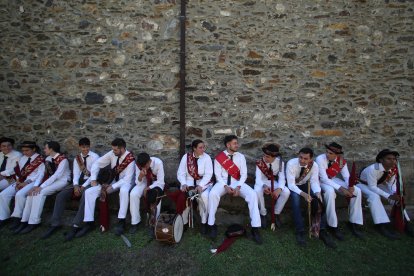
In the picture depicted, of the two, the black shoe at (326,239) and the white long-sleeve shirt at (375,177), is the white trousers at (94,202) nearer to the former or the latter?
the black shoe at (326,239)

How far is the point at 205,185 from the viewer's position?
187 inches

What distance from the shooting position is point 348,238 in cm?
423

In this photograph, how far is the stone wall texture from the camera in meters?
5.25

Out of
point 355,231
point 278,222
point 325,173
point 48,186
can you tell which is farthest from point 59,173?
point 355,231

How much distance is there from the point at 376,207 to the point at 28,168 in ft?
19.9

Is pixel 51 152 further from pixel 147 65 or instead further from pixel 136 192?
pixel 147 65

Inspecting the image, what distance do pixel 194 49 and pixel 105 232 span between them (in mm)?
3654

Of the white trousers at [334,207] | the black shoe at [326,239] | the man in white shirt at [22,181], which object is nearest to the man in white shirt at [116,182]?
the man in white shirt at [22,181]

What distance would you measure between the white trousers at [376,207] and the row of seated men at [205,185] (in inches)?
0.6

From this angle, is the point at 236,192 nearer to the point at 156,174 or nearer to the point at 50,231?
the point at 156,174

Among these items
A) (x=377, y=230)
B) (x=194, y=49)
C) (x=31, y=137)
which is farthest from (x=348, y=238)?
(x=31, y=137)

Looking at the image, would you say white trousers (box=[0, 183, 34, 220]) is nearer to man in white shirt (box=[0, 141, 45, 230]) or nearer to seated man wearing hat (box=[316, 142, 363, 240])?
man in white shirt (box=[0, 141, 45, 230])

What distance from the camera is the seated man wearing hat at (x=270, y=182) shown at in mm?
4508

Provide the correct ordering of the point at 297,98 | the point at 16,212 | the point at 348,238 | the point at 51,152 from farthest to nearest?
the point at 297,98, the point at 51,152, the point at 16,212, the point at 348,238
